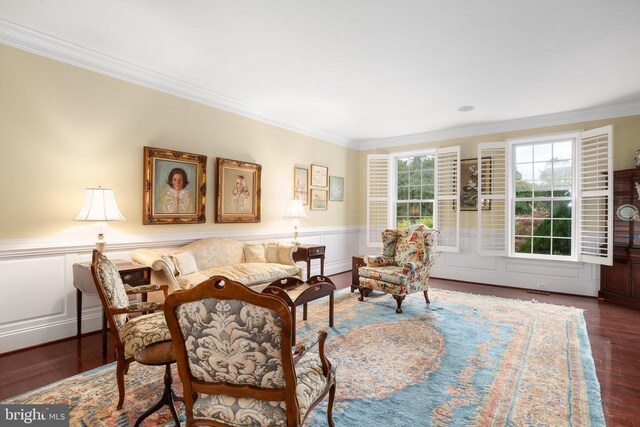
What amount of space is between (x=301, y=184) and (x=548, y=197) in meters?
4.17

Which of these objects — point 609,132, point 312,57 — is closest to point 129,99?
point 312,57

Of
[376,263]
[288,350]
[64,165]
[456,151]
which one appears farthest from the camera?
[456,151]

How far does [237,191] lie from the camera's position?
4.99m

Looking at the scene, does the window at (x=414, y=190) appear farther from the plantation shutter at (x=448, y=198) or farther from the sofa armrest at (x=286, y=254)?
the sofa armrest at (x=286, y=254)

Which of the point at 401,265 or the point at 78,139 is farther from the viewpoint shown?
the point at 401,265

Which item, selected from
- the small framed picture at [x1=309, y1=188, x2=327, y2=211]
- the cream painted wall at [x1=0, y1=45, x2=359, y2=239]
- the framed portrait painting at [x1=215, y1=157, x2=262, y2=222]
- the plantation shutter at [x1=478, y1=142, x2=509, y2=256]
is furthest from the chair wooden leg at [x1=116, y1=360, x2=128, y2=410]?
the plantation shutter at [x1=478, y1=142, x2=509, y2=256]

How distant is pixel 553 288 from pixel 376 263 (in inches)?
120

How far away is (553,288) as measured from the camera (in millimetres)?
5500

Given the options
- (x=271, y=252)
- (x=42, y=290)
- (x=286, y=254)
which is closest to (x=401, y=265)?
(x=286, y=254)

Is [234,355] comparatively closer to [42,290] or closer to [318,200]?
[42,290]

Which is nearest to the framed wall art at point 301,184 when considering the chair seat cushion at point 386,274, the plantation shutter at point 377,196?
the plantation shutter at point 377,196

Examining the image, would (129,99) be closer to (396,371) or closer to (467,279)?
(396,371)

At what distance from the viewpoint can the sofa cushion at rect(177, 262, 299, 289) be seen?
3680 millimetres

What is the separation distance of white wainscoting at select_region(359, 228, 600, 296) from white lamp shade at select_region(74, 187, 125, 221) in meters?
5.55
